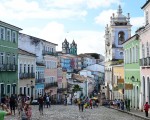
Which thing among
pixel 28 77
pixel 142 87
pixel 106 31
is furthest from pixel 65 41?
pixel 142 87

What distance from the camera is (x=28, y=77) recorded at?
53.9 meters

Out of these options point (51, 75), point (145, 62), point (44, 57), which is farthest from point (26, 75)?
point (145, 62)

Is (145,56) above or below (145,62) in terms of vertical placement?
above

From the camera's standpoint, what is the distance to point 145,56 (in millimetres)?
36656

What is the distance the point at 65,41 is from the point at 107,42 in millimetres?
106539

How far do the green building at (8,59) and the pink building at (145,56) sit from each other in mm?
13420

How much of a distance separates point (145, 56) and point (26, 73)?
2014cm

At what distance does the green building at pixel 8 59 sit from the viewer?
43.3 meters

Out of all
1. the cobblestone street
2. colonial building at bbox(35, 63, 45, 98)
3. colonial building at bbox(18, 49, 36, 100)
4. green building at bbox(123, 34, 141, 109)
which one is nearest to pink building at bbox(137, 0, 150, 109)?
green building at bbox(123, 34, 141, 109)

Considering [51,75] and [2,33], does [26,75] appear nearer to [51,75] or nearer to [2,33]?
[2,33]

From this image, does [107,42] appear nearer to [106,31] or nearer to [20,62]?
[106,31]

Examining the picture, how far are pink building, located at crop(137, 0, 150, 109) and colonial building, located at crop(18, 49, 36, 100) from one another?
1693 cm

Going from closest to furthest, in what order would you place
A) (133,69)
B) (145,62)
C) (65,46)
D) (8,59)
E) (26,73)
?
(145,62) < (133,69) < (8,59) < (26,73) < (65,46)

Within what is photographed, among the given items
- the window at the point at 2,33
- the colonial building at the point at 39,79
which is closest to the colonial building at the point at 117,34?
the colonial building at the point at 39,79
